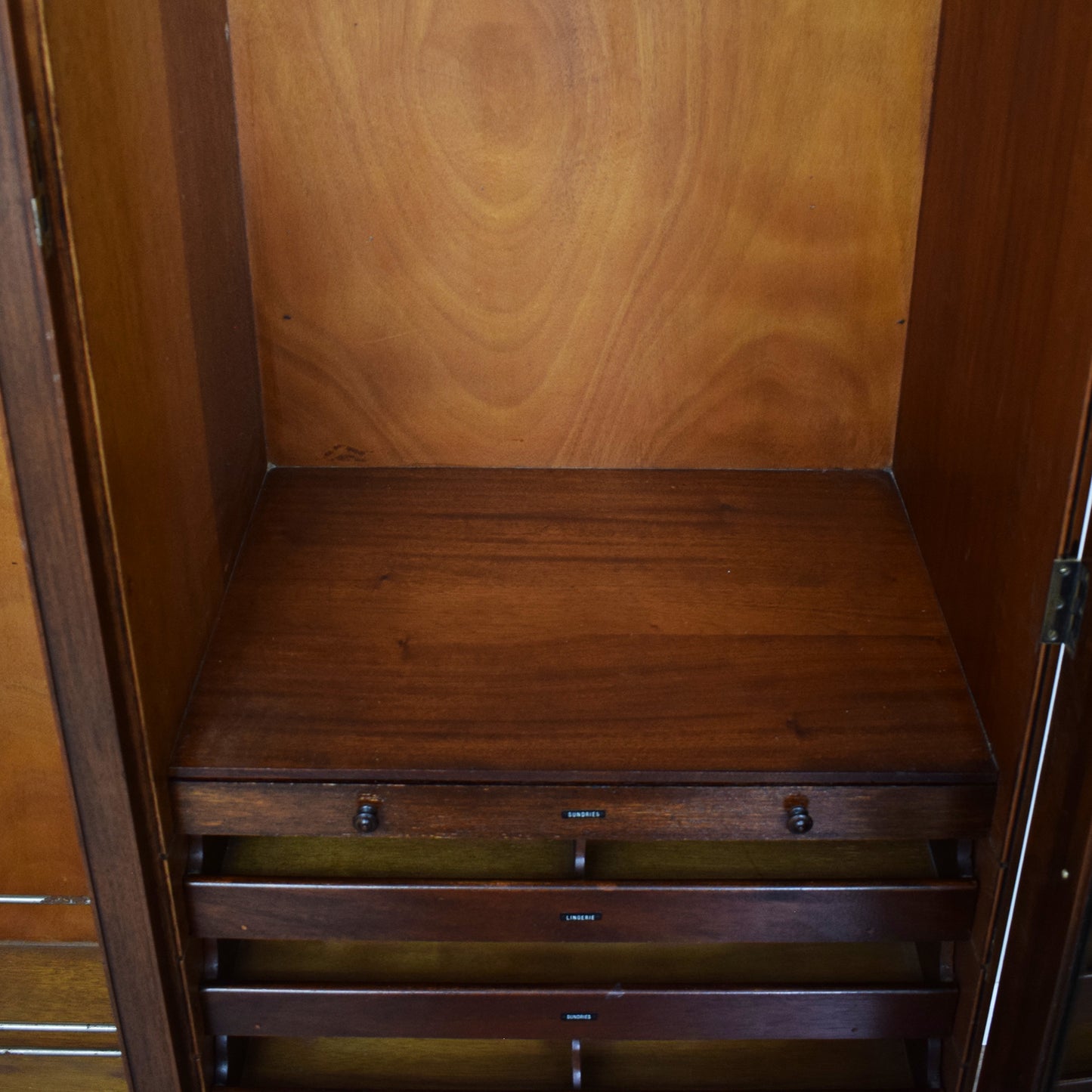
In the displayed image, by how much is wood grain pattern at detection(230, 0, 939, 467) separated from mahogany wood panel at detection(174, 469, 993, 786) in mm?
91

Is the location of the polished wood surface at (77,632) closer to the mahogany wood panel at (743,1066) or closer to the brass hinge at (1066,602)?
the mahogany wood panel at (743,1066)

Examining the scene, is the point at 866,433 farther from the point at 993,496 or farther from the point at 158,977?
the point at 158,977

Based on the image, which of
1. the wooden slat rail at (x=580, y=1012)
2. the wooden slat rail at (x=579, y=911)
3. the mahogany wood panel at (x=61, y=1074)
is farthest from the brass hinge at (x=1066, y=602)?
the mahogany wood panel at (x=61, y=1074)

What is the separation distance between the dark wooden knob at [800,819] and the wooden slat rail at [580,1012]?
0.26m

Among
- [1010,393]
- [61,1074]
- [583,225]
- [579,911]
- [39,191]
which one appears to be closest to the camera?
[39,191]

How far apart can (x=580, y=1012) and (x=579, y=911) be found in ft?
0.51

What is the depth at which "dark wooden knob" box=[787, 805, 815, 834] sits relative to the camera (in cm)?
133

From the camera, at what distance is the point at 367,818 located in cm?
133

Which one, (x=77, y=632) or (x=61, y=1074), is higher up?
(x=77, y=632)

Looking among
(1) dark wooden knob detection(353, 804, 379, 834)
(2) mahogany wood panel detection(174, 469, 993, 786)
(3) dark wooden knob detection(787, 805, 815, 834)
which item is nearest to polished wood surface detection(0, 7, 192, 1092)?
(2) mahogany wood panel detection(174, 469, 993, 786)

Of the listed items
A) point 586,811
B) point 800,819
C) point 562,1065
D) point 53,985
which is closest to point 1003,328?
point 800,819

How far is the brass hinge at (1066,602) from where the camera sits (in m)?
1.12

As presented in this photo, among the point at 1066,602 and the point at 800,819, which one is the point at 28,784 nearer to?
the point at 800,819

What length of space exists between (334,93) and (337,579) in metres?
0.66
